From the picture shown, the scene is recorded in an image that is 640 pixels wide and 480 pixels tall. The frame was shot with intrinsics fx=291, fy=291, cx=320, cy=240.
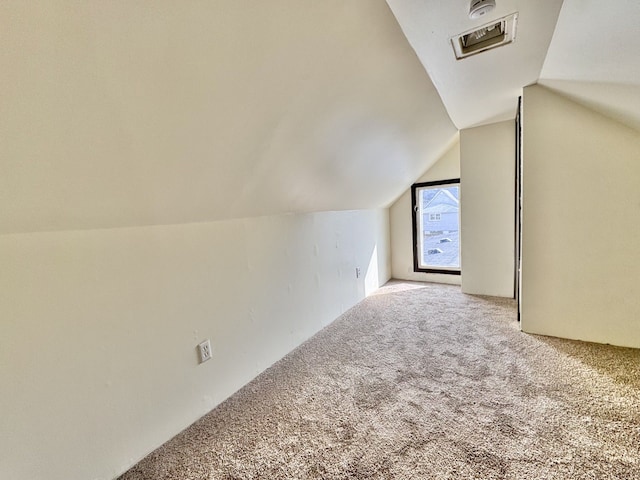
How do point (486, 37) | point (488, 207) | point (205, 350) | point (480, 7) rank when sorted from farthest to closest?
point (488, 207), point (205, 350), point (486, 37), point (480, 7)

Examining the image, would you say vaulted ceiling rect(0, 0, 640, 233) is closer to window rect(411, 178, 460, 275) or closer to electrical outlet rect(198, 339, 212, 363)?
electrical outlet rect(198, 339, 212, 363)

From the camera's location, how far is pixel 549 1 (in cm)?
122

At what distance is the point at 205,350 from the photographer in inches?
64.9

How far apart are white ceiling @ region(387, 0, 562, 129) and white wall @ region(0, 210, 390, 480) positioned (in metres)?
1.40

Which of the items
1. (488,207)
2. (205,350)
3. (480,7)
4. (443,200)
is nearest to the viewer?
(480,7)

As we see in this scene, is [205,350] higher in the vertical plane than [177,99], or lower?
lower

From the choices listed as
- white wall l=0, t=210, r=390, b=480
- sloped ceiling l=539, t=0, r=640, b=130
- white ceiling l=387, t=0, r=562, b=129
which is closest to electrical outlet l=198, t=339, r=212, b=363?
white wall l=0, t=210, r=390, b=480

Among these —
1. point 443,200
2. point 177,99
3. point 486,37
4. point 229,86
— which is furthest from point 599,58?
point 443,200

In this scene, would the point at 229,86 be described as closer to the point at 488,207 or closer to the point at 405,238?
the point at 488,207

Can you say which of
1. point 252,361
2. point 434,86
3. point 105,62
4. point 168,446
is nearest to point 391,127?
point 434,86

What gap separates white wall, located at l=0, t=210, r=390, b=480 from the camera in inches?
40.4

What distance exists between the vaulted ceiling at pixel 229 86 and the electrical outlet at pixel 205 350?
27.9 inches

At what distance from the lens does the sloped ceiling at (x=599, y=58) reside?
1.11 metres

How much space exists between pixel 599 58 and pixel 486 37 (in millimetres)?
531
